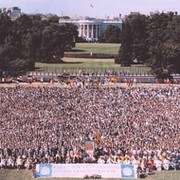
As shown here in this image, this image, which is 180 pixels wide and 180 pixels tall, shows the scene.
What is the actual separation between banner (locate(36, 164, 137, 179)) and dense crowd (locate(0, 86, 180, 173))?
88cm

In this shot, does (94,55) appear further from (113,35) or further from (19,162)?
(19,162)

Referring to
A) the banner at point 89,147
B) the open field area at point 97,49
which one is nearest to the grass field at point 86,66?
the open field area at point 97,49

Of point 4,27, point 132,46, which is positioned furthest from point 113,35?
point 4,27

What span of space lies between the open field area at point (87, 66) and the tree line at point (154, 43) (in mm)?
2039

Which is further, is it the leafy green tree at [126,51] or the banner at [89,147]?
the leafy green tree at [126,51]

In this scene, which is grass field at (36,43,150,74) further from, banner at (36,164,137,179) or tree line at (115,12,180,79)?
banner at (36,164,137,179)

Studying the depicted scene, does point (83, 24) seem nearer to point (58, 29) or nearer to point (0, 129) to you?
point (58, 29)

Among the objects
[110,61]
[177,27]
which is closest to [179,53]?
[177,27]

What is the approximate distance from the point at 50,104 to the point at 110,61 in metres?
59.2

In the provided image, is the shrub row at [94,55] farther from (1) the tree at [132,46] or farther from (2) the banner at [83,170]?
(2) the banner at [83,170]

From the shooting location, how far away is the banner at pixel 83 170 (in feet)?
109

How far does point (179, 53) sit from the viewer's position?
247ft

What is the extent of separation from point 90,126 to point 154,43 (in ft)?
179

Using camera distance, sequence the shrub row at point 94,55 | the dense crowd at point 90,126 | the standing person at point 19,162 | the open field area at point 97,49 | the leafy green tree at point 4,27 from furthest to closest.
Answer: the open field area at point 97,49
the shrub row at point 94,55
the leafy green tree at point 4,27
the dense crowd at point 90,126
the standing person at point 19,162
